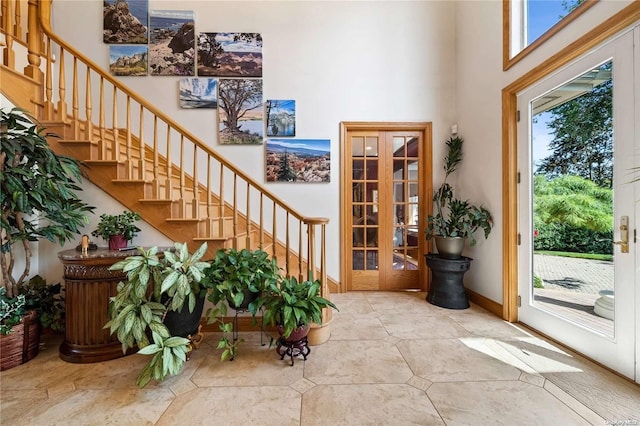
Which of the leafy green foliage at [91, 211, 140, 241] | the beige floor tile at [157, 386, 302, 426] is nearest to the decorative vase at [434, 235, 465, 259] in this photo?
the beige floor tile at [157, 386, 302, 426]

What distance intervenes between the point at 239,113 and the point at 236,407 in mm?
3084

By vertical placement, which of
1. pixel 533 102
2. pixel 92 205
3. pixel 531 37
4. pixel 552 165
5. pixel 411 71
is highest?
pixel 411 71

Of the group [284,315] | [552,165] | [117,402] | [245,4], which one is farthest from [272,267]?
[245,4]

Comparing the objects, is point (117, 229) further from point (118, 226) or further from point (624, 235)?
point (624, 235)

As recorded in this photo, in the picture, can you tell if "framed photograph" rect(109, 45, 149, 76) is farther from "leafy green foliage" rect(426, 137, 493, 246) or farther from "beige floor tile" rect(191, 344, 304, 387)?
"leafy green foliage" rect(426, 137, 493, 246)

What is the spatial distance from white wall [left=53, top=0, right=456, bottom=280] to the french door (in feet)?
4.25

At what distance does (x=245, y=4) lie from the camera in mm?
3295

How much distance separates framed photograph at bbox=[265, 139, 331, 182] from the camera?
332 cm

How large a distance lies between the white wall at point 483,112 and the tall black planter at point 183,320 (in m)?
2.88

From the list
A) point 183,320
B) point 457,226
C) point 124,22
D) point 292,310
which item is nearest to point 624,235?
point 457,226

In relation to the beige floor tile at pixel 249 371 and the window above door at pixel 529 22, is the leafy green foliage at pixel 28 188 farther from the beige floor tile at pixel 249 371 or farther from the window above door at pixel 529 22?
the window above door at pixel 529 22

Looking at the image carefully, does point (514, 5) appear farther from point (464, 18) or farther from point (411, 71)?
point (411, 71)

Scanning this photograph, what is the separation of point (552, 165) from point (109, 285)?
3.73m

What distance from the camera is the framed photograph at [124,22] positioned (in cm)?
324
